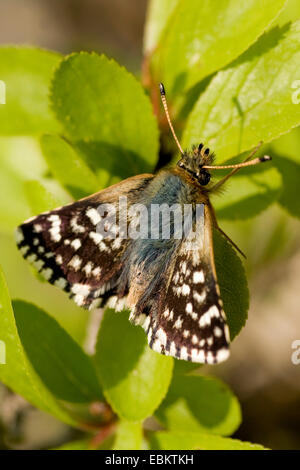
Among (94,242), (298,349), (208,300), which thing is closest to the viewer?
(208,300)

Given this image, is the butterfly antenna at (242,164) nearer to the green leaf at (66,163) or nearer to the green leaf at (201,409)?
the green leaf at (66,163)

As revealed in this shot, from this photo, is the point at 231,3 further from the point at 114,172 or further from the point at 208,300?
the point at 208,300

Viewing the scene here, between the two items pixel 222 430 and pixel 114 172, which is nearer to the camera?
pixel 114 172

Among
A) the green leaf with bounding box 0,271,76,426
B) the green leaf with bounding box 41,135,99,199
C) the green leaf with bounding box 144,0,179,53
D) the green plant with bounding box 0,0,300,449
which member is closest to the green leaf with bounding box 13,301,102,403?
the green plant with bounding box 0,0,300,449

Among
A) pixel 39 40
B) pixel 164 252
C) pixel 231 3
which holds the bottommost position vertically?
pixel 164 252

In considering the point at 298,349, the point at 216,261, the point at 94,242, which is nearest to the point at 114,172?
the point at 94,242

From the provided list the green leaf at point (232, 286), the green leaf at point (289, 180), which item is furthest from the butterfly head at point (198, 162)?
the green leaf at point (289, 180)

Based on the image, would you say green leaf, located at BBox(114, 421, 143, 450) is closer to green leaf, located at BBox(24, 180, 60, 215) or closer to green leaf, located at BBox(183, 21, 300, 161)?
green leaf, located at BBox(24, 180, 60, 215)
